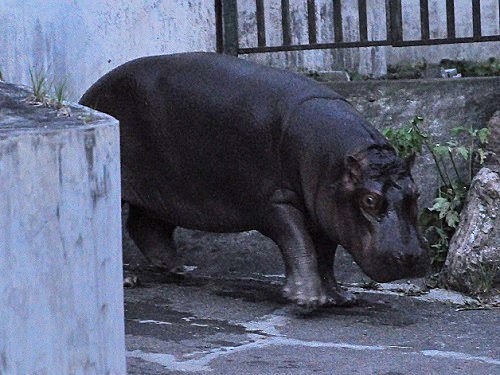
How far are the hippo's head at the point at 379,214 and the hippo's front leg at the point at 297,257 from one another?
0.80 feet

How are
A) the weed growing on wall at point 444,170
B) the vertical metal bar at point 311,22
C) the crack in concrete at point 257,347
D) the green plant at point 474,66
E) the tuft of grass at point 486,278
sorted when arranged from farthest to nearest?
1. the green plant at point 474,66
2. the vertical metal bar at point 311,22
3. the weed growing on wall at point 444,170
4. the tuft of grass at point 486,278
5. the crack in concrete at point 257,347

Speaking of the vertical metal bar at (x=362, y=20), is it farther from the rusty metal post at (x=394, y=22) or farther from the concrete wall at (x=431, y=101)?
the concrete wall at (x=431, y=101)

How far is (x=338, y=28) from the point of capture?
7172 millimetres

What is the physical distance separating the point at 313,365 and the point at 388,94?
108 inches

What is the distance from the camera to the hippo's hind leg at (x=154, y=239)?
638 cm

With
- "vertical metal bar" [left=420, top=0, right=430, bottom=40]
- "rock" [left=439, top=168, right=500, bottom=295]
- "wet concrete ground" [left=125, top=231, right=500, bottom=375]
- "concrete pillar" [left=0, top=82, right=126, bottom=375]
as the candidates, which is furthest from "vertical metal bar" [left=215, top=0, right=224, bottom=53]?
"concrete pillar" [left=0, top=82, right=126, bottom=375]

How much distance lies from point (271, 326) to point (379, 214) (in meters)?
0.68

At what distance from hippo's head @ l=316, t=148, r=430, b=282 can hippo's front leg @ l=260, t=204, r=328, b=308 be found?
24 cm

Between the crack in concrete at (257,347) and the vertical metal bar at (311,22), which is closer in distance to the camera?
the crack in concrete at (257,347)

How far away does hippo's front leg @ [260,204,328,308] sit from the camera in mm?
5285

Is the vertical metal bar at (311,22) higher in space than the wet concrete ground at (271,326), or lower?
higher

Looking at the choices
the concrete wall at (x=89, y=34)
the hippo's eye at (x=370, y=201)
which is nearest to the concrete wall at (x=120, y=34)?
the concrete wall at (x=89, y=34)

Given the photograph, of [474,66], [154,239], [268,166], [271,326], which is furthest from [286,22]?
[474,66]

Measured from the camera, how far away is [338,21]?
7145 millimetres
